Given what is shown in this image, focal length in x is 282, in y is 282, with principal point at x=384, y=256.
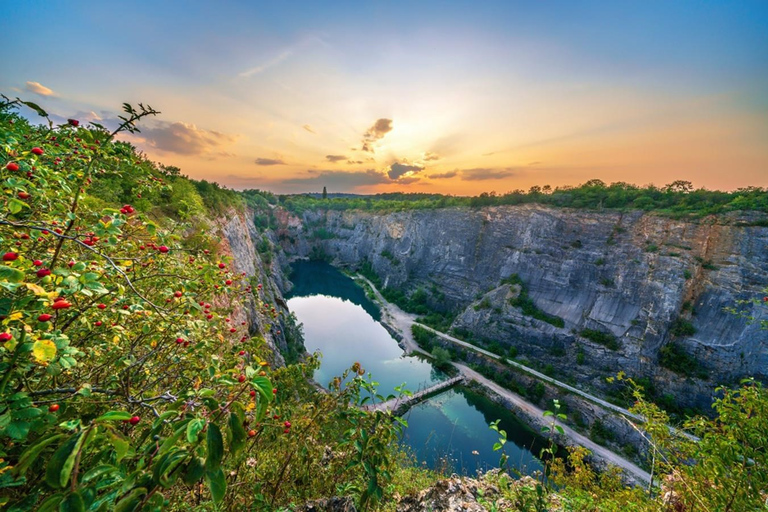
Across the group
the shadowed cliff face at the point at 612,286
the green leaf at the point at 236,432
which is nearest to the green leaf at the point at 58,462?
the green leaf at the point at 236,432

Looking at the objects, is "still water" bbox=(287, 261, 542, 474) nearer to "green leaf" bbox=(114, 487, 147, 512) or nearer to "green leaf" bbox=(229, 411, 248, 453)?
"green leaf" bbox=(229, 411, 248, 453)

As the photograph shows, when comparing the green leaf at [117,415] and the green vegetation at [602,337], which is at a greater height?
the green leaf at [117,415]

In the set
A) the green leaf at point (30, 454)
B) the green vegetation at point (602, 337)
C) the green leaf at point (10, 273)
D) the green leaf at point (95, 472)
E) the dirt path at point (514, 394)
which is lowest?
the dirt path at point (514, 394)

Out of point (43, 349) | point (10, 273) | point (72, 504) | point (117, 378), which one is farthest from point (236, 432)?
point (117, 378)

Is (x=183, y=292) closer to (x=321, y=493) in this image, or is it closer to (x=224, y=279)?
(x=224, y=279)

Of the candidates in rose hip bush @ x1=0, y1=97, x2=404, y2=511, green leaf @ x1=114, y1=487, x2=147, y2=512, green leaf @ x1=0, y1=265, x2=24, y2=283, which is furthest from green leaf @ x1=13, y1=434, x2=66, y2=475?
green leaf @ x1=0, y1=265, x2=24, y2=283

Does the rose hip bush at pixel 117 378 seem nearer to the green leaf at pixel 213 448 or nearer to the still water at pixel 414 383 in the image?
the green leaf at pixel 213 448
